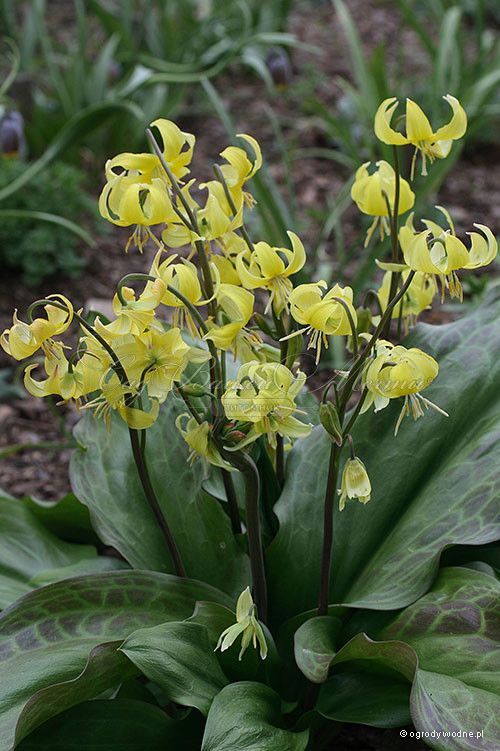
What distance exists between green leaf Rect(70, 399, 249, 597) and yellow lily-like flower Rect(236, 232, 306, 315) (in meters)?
0.44

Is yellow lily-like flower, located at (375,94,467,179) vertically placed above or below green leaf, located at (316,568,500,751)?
above

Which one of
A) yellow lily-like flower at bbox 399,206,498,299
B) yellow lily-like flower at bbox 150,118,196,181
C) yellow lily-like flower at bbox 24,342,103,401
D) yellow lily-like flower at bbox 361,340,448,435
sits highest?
yellow lily-like flower at bbox 150,118,196,181

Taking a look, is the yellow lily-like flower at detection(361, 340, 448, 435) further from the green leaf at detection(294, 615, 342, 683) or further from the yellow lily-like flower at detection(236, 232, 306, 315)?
the green leaf at detection(294, 615, 342, 683)

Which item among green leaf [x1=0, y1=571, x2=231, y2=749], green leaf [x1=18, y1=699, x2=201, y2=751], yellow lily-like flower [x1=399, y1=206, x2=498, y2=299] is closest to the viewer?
yellow lily-like flower [x1=399, y1=206, x2=498, y2=299]

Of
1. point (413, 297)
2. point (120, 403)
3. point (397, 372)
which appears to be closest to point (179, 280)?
point (120, 403)

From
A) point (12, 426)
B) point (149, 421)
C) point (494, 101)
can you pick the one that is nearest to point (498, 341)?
point (149, 421)

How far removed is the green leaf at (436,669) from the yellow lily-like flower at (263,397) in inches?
12.5

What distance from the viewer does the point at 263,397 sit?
1118 mm

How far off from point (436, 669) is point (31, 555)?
0.83 m

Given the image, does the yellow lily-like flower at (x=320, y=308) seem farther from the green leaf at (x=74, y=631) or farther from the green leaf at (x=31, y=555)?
the green leaf at (x=31, y=555)

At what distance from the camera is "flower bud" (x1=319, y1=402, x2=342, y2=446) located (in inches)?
46.0

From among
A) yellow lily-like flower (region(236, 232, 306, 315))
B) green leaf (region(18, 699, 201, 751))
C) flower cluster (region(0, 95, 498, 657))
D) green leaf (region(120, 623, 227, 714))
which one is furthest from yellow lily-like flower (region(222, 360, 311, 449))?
green leaf (region(18, 699, 201, 751))

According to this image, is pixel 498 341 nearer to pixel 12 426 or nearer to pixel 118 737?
pixel 118 737

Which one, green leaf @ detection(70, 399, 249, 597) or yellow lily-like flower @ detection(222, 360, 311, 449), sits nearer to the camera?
yellow lily-like flower @ detection(222, 360, 311, 449)
